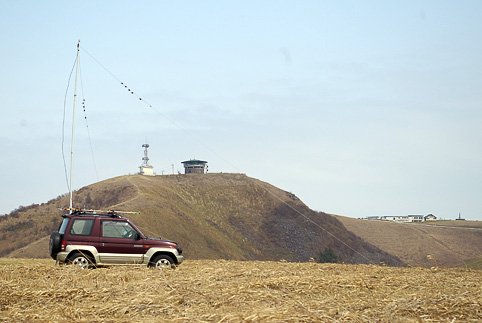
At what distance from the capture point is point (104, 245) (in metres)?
17.5

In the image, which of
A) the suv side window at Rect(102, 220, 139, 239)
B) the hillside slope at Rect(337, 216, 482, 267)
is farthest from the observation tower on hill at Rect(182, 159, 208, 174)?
the suv side window at Rect(102, 220, 139, 239)

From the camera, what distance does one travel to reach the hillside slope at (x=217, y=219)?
63312 millimetres

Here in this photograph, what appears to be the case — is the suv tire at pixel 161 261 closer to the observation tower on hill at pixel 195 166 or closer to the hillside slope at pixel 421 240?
the hillside slope at pixel 421 240

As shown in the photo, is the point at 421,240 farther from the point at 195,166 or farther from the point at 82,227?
the point at 82,227

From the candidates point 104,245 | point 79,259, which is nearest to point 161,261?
point 104,245

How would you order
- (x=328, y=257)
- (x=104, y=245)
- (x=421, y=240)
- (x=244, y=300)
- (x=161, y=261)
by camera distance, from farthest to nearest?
(x=421, y=240) < (x=328, y=257) < (x=161, y=261) < (x=104, y=245) < (x=244, y=300)

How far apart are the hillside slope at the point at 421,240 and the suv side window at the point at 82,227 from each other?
74.6 metres

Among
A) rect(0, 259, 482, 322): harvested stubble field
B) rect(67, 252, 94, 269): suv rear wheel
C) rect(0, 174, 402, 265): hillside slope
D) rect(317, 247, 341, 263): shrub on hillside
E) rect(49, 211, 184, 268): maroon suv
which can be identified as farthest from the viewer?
rect(317, 247, 341, 263): shrub on hillside

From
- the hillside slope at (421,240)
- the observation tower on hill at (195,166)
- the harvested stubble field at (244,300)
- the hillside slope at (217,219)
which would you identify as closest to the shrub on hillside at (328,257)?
the hillside slope at (217,219)

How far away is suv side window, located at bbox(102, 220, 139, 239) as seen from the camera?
17.8m

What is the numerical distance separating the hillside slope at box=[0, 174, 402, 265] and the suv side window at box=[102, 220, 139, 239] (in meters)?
41.7

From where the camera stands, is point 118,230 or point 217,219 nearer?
point 118,230

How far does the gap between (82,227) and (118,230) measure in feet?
4.04

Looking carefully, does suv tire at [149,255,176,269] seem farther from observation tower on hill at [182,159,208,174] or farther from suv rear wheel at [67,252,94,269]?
observation tower on hill at [182,159,208,174]
